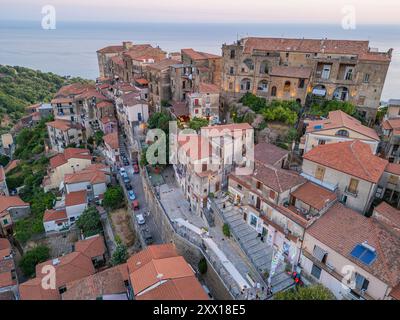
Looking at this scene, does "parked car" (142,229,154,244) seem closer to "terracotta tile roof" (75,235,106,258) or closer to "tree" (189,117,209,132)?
"terracotta tile roof" (75,235,106,258)

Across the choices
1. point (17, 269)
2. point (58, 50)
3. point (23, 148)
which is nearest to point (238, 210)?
point (17, 269)

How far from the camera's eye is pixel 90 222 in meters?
Result: 33.7

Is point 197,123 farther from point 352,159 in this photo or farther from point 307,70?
point 352,159

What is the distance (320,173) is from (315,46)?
22.7 meters

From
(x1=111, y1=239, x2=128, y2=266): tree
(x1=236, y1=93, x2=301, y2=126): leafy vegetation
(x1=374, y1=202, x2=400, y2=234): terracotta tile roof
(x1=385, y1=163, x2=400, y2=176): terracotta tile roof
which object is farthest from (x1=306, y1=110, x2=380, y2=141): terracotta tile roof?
(x1=111, y1=239, x2=128, y2=266): tree

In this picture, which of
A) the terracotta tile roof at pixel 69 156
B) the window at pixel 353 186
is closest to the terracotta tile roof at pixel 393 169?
the window at pixel 353 186

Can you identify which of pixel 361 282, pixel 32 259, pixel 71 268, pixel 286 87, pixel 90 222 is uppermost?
pixel 286 87

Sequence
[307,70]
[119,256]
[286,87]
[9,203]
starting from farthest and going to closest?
[9,203]
[286,87]
[307,70]
[119,256]

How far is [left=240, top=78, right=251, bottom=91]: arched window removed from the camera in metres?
40.5

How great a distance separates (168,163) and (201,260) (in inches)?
658

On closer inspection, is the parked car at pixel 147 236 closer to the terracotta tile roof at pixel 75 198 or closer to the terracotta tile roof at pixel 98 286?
the terracotta tile roof at pixel 98 286

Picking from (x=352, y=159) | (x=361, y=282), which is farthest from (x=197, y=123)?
(x=361, y=282)

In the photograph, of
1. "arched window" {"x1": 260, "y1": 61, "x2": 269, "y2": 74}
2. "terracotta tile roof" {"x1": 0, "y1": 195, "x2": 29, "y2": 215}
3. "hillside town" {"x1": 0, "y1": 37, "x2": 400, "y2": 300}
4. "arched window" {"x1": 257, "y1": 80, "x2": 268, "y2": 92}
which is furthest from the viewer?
"arched window" {"x1": 257, "y1": 80, "x2": 268, "y2": 92}

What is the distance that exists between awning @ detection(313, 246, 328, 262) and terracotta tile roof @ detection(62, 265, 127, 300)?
15.3 meters
